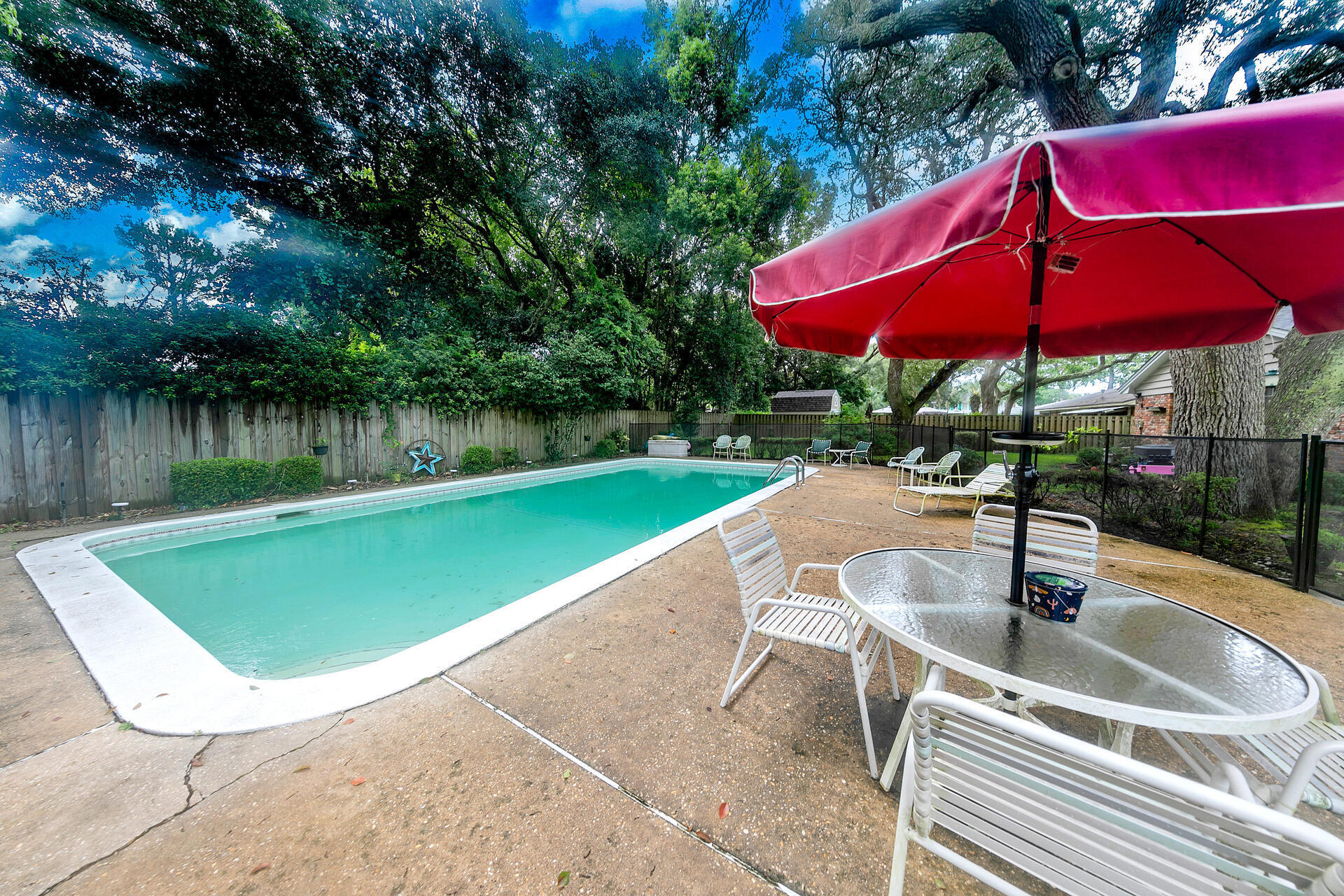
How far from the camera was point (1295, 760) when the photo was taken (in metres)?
1.27

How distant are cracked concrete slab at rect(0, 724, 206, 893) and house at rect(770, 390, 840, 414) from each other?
55.9ft

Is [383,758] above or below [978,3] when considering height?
below

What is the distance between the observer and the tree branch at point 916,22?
580 centimetres

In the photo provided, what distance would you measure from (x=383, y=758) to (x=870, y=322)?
332 cm

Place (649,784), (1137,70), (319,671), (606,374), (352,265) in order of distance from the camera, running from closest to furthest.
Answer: (649,784)
(319,671)
(1137,70)
(352,265)
(606,374)

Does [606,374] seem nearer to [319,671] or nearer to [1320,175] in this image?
[319,671]

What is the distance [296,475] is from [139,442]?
68.1 inches

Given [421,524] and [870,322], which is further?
[421,524]

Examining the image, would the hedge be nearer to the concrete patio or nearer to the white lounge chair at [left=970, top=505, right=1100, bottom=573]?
the concrete patio

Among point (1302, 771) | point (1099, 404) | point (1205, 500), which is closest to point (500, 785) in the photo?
point (1302, 771)

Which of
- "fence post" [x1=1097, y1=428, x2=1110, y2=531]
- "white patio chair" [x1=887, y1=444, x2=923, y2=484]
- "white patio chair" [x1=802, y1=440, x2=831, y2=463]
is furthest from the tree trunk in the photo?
"white patio chair" [x1=802, y1=440, x2=831, y2=463]

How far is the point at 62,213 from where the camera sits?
628 centimetres

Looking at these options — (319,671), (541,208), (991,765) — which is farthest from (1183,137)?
(541,208)

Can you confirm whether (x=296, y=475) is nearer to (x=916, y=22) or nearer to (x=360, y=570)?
(x=360, y=570)
